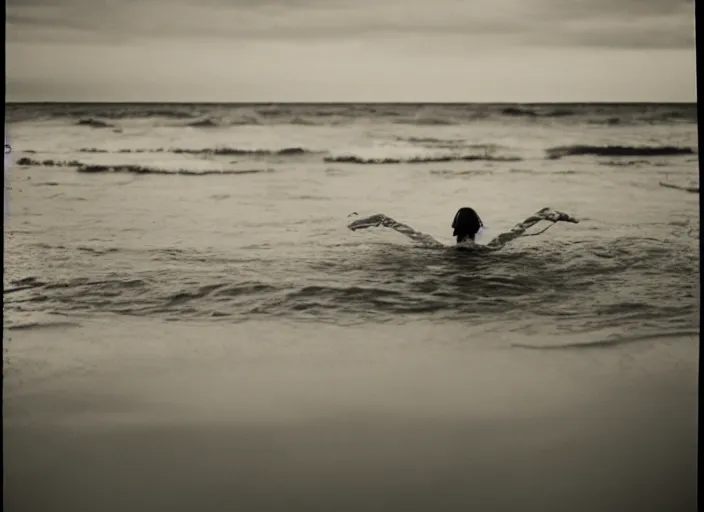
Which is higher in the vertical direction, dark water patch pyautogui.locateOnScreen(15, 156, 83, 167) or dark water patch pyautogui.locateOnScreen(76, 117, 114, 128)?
dark water patch pyautogui.locateOnScreen(76, 117, 114, 128)

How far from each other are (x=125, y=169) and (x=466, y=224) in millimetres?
799

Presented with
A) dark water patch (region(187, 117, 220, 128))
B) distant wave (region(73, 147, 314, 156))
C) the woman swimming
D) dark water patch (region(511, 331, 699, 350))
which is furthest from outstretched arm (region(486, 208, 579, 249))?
dark water patch (region(187, 117, 220, 128))

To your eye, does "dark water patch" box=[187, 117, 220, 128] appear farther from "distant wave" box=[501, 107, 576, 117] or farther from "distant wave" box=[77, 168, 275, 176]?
"distant wave" box=[501, 107, 576, 117]

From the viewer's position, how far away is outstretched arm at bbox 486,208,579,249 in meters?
1.93

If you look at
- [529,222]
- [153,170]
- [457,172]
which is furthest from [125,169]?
[529,222]

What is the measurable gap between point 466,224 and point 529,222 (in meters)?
0.15

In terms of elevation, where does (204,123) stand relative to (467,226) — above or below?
above

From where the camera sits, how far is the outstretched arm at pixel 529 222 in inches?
76.1

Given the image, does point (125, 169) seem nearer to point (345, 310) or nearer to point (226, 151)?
point (226, 151)

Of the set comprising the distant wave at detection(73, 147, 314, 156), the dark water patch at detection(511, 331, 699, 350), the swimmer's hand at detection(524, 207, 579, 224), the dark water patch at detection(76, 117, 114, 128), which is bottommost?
the dark water patch at detection(511, 331, 699, 350)

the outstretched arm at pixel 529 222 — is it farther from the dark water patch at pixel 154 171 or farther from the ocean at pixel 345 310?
the dark water patch at pixel 154 171

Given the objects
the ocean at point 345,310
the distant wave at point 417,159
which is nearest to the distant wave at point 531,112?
the ocean at point 345,310

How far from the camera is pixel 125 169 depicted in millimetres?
1907

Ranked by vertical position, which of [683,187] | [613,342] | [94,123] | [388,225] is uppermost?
[94,123]
